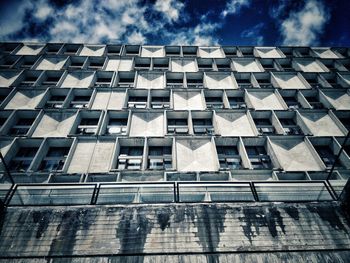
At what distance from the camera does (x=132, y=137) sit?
48.8 feet

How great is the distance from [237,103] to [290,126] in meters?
4.62

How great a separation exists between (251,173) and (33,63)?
23.1m

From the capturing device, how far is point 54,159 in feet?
46.8

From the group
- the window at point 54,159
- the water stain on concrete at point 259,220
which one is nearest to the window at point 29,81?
the window at point 54,159

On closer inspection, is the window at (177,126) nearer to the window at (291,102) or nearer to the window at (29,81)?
the window at (291,102)

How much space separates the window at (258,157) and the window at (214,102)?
4.95 meters

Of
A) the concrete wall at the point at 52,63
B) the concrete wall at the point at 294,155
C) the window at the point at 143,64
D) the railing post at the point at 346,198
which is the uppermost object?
the window at the point at 143,64

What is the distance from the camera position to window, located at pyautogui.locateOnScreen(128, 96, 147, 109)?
18375mm

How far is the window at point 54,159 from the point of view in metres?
13.9

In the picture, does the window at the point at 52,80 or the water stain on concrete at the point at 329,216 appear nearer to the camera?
the water stain on concrete at the point at 329,216

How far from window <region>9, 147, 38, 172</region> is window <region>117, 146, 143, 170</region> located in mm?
5829

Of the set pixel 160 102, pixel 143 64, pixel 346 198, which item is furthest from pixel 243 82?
pixel 346 198

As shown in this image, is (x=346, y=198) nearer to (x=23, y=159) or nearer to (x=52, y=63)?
(x=23, y=159)

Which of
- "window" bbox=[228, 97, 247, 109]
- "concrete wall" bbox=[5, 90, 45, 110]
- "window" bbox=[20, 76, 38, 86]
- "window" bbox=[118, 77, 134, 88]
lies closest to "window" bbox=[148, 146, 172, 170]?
"window" bbox=[228, 97, 247, 109]
